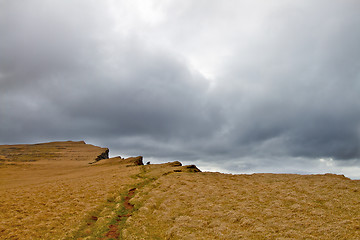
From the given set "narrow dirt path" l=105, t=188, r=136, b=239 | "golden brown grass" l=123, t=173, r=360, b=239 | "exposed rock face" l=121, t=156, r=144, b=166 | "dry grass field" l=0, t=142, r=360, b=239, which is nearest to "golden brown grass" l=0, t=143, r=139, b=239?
"dry grass field" l=0, t=142, r=360, b=239

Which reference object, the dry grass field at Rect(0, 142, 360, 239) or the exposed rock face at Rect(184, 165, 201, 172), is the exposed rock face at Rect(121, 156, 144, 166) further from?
the dry grass field at Rect(0, 142, 360, 239)

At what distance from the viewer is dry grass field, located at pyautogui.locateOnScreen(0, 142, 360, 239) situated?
25.2 metres

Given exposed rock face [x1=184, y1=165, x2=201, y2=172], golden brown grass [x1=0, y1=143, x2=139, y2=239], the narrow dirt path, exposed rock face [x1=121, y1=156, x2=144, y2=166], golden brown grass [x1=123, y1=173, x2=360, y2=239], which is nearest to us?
golden brown grass [x1=123, y1=173, x2=360, y2=239]

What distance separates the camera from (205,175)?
5381 centimetres

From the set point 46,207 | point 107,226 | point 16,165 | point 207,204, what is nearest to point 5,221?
point 46,207

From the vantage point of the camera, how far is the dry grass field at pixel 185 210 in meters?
25.2

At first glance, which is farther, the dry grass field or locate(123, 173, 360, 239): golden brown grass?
the dry grass field

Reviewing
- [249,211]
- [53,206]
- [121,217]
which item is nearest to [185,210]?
[249,211]

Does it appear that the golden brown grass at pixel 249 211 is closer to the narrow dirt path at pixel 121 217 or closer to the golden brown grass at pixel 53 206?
the narrow dirt path at pixel 121 217

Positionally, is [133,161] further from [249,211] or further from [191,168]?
[249,211]

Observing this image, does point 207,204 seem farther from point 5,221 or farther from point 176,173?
point 5,221

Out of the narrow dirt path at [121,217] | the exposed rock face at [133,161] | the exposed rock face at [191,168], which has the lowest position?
the narrow dirt path at [121,217]

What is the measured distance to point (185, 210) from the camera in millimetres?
32406

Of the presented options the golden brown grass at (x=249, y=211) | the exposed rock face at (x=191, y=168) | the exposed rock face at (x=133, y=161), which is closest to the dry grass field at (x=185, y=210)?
the golden brown grass at (x=249, y=211)
